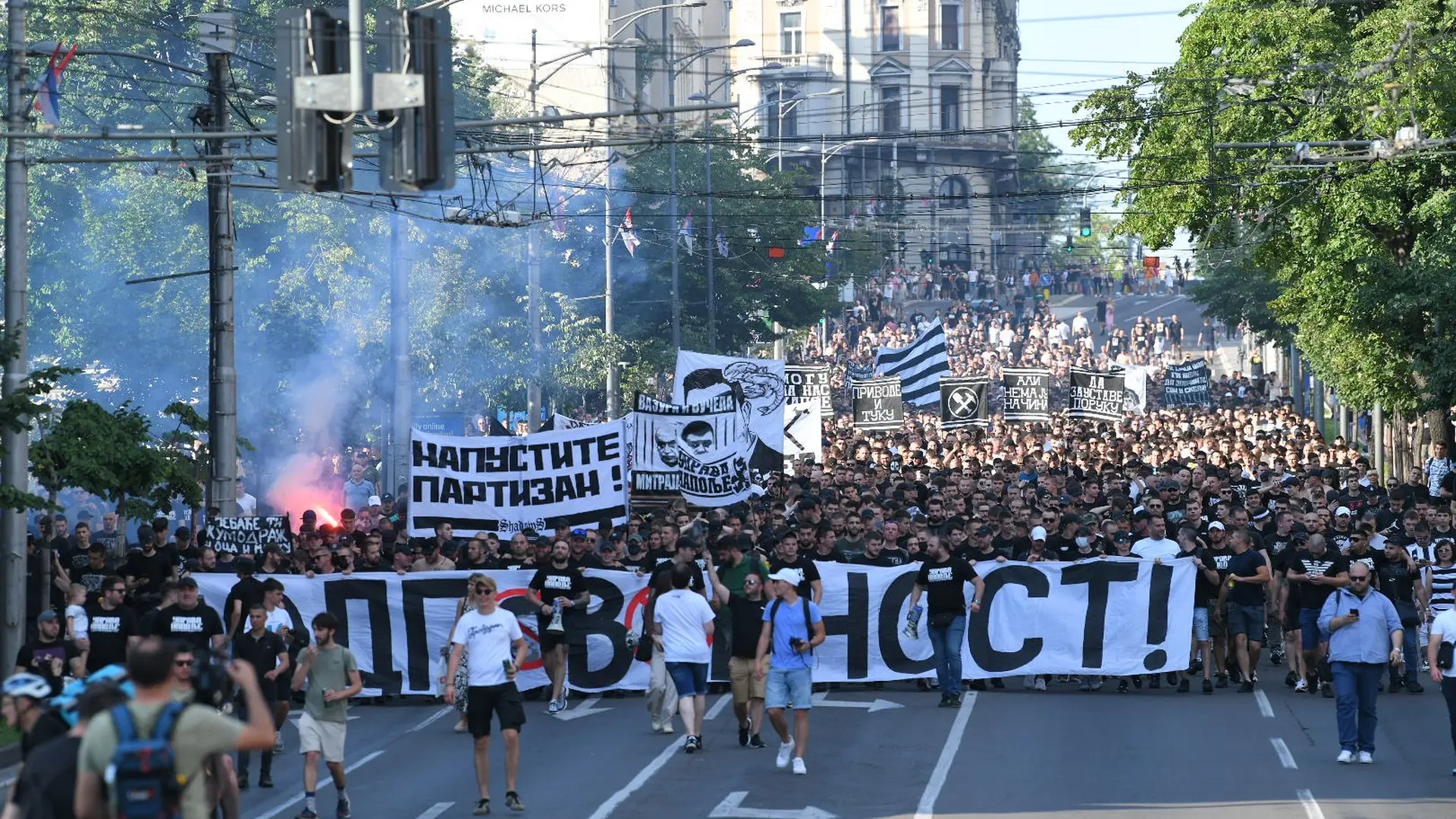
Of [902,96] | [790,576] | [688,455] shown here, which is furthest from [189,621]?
[902,96]

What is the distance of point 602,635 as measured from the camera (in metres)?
19.3

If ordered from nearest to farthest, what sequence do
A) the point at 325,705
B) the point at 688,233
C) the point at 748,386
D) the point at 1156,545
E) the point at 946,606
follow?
the point at 325,705 → the point at 946,606 → the point at 1156,545 → the point at 748,386 → the point at 688,233

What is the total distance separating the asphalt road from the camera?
538 inches

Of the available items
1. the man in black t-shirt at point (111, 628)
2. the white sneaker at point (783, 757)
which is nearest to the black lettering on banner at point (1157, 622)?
the white sneaker at point (783, 757)

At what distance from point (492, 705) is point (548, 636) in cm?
473

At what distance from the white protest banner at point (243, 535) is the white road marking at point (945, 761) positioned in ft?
23.8

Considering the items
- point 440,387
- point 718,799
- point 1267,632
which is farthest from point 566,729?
point 440,387

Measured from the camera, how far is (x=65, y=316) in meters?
48.5

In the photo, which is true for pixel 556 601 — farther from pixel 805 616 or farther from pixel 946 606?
pixel 805 616

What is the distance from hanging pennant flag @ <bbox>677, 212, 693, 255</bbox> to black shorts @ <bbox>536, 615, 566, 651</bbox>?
3118cm

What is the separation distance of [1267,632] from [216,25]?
13.1m

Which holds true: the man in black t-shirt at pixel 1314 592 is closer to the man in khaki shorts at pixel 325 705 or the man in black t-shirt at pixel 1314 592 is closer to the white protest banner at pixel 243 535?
the man in khaki shorts at pixel 325 705

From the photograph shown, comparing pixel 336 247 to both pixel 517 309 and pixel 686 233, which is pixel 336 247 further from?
pixel 686 233

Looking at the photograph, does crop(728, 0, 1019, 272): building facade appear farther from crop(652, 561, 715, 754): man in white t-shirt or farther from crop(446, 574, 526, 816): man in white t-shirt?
crop(446, 574, 526, 816): man in white t-shirt
